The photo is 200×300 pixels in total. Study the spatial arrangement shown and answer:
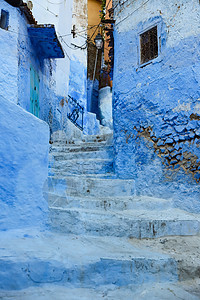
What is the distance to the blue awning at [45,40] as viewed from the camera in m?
7.06

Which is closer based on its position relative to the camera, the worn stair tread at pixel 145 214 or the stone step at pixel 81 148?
the worn stair tread at pixel 145 214

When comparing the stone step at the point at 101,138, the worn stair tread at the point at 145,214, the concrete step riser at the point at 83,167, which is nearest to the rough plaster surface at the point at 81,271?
the worn stair tread at the point at 145,214

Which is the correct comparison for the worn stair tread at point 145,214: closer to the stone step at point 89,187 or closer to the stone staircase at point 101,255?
the stone staircase at point 101,255

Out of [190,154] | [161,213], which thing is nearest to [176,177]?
[190,154]

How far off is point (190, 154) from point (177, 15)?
2.74 m

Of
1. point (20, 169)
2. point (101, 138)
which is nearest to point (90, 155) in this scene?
point (101, 138)

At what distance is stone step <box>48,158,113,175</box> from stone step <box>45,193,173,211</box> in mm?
1690

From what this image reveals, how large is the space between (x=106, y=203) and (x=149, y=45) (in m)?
3.61

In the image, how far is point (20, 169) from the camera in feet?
10.0

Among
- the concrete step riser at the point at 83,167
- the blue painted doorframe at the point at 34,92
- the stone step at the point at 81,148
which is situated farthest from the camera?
the blue painted doorframe at the point at 34,92

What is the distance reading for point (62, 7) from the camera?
35.2 ft

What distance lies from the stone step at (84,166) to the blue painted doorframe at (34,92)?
2.21 m

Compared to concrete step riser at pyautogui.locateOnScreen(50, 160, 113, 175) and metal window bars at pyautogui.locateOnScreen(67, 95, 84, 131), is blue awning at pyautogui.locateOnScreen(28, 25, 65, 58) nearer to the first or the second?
concrete step riser at pyautogui.locateOnScreen(50, 160, 113, 175)

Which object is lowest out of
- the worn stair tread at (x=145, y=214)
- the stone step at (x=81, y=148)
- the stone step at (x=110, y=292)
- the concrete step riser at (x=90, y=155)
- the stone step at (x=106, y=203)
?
the stone step at (x=110, y=292)
